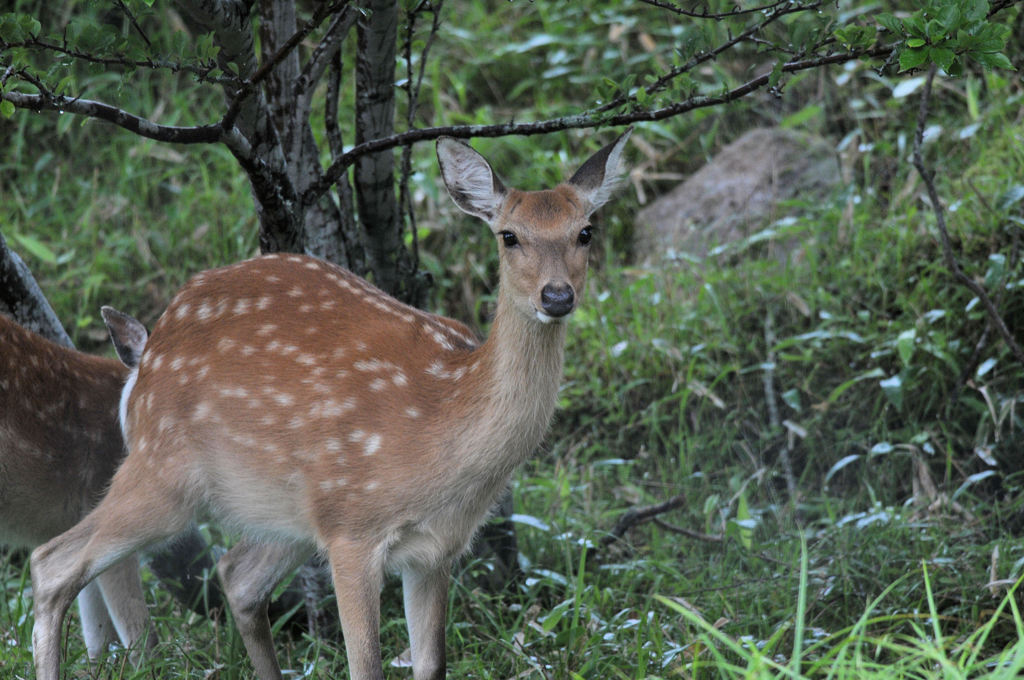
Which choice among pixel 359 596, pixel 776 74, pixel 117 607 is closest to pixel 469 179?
pixel 776 74

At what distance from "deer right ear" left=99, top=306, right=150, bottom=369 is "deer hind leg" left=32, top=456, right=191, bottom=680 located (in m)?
1.01

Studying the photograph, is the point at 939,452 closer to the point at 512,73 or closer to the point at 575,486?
the point at 575,486

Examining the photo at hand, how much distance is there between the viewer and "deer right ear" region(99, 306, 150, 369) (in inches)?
181

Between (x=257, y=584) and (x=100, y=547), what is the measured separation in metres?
0.55

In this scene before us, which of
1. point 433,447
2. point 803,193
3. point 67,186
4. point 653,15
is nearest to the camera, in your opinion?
point 433,447

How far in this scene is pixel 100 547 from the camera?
364cm

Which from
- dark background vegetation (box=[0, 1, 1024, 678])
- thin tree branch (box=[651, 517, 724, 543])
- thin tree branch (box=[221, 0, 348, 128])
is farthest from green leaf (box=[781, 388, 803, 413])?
thin tree branch (box=[221, 0, 348, 128])

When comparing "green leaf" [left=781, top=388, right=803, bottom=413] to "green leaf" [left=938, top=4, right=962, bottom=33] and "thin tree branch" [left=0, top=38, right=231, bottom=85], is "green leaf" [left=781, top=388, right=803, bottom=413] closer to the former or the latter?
"green leaf" [left=938, top=4, right=962, bottom=33]

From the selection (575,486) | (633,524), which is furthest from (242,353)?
(575,486)

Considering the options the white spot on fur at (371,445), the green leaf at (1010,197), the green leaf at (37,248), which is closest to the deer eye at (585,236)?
the white spot on fur at (371,445)

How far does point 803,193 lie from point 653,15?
5.81 feet

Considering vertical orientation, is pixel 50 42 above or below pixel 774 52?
above

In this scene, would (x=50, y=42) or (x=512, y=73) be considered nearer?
(x=50, y=42)

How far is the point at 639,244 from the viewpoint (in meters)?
6.74
